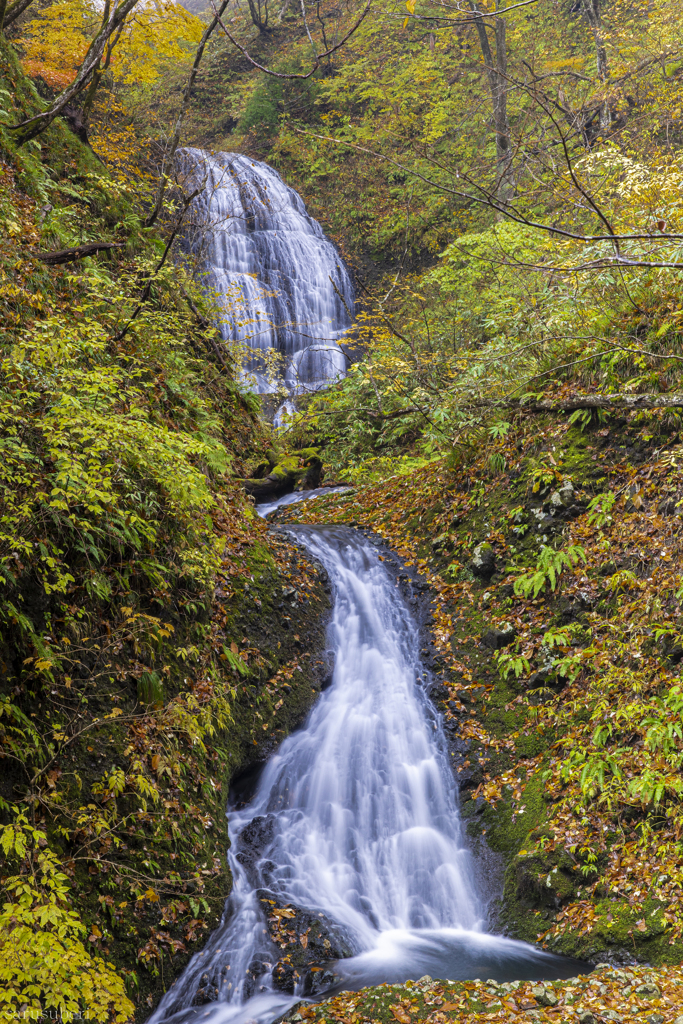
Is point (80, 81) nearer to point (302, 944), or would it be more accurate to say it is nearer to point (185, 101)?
point (185, 101)

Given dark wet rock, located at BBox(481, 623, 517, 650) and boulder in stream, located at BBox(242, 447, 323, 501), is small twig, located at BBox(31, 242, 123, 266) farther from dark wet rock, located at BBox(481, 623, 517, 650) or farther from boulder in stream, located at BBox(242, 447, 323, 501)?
dark wet rock, located at BBox(481, 623, 517, 650)

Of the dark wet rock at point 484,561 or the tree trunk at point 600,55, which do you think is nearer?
the dark wet rock at point 484,561

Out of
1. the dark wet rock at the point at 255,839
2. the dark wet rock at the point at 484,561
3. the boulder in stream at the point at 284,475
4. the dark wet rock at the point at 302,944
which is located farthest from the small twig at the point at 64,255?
the dark wet rock at the point at 302,944

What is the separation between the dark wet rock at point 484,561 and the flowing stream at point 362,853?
111cm

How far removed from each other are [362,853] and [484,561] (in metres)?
3.48

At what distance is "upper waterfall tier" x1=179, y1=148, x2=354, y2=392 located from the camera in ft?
52.3

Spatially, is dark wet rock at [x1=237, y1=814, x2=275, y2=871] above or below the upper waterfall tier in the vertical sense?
below

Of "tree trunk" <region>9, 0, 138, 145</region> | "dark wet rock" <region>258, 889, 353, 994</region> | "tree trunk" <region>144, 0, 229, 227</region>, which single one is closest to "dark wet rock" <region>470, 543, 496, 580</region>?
"dark wet rock" <region>258, 889, 353, 994</region>

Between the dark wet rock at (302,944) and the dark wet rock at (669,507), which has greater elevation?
the dark wet rock at (669,507)

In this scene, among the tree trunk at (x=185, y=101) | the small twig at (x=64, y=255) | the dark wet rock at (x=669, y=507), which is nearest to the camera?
the dark wet rock at (x=669, y=507)

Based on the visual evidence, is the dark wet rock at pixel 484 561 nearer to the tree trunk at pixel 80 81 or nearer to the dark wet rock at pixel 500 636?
the dark wet rock at pixel 500 636

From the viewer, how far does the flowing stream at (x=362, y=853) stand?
455 cm

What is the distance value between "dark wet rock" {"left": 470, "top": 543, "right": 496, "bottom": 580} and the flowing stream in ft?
3.65

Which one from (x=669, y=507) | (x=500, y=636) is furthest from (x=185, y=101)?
(x=500, y=636)
